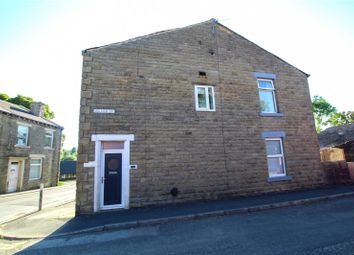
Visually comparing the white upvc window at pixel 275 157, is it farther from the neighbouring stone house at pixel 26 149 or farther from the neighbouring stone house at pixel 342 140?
the neighbouring stone house at pixel 26 149

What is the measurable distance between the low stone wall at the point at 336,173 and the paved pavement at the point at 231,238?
19.8 feet

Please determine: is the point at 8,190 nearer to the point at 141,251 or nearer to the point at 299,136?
the point at 141,251

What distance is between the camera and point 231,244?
4816mm

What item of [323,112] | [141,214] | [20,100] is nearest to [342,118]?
[323,112]

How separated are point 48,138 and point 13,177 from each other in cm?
591

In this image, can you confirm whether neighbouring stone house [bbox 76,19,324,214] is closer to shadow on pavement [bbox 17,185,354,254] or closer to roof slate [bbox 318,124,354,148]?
shadow on pavement [bbox 17,185,354,254]

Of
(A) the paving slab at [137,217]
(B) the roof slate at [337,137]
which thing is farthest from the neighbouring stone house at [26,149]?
(B) the roof slate at [337,137]

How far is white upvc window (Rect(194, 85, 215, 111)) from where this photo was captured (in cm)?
1054

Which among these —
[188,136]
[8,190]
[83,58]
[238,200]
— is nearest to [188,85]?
[188,136]

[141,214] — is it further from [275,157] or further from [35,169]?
[35,169]

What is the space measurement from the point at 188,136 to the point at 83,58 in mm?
5714

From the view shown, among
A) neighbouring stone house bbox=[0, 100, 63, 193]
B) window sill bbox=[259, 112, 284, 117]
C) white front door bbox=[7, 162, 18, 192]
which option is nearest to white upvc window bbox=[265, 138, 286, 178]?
window sill bbox=[259, 112, 284, 117]

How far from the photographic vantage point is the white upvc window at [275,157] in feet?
36.3

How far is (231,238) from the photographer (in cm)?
520
